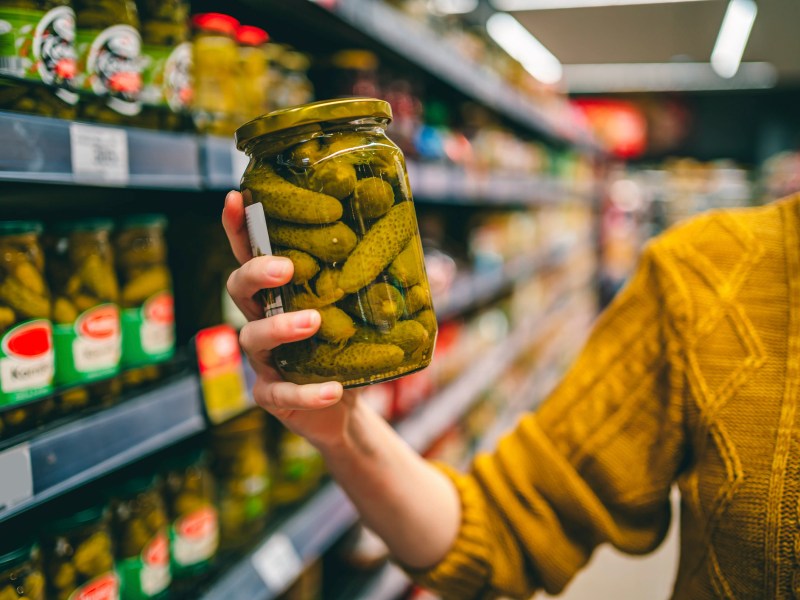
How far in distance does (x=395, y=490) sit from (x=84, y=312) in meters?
0.47

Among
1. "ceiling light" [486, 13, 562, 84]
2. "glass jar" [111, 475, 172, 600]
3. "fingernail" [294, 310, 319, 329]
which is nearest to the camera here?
"fingernail" [294, 310, 319, 329]

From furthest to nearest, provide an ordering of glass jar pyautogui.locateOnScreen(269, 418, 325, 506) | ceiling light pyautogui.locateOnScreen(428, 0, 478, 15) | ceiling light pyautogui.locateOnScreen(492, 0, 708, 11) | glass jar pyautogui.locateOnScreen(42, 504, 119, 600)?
ceiling light pyautogui.locateOnScreen(492, 0, 708, 11)
ceiling light pyautogui.locateOnScreen(428, 0, 478, 15)
glass jar pyautogui.locateOnScreen(269, 418, 325, 506)
glass jar pyautogui.locateOnScreen(42, 504, 119, 600)

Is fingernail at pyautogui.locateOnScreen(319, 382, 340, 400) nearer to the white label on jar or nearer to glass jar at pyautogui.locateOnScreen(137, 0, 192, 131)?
the white label on jar

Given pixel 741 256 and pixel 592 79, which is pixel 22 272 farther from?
pixel 592 79

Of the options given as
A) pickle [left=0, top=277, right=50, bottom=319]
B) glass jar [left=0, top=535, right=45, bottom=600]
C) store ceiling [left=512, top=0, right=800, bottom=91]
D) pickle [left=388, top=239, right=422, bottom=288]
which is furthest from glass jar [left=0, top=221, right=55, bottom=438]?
store ceiling [left=512, top=0, right=800, bottom=91]

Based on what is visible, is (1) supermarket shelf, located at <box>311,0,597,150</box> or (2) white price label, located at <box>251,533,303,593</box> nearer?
(2) white price label, located at <box>251,533,303,593</box>

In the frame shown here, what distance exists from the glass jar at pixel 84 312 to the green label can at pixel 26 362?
0.04 m

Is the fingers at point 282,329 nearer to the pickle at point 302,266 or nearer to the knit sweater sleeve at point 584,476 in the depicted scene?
the pickle at point 302,266

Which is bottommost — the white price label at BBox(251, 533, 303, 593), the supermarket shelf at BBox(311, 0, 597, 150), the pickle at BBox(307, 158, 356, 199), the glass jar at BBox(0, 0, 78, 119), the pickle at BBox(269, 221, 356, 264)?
the white price label at BBox(251, 533, 303, 593)

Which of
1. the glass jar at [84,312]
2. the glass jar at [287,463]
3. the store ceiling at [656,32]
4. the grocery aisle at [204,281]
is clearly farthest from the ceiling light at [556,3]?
the glass jar at [84,312]

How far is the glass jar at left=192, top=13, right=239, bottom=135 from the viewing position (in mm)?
1193

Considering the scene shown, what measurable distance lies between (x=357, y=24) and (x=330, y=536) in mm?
1110

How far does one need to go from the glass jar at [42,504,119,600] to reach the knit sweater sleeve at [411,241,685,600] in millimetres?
425

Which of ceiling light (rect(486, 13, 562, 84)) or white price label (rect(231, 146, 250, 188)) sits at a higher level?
ceiling light (rect(486, 13, 562, 84))
